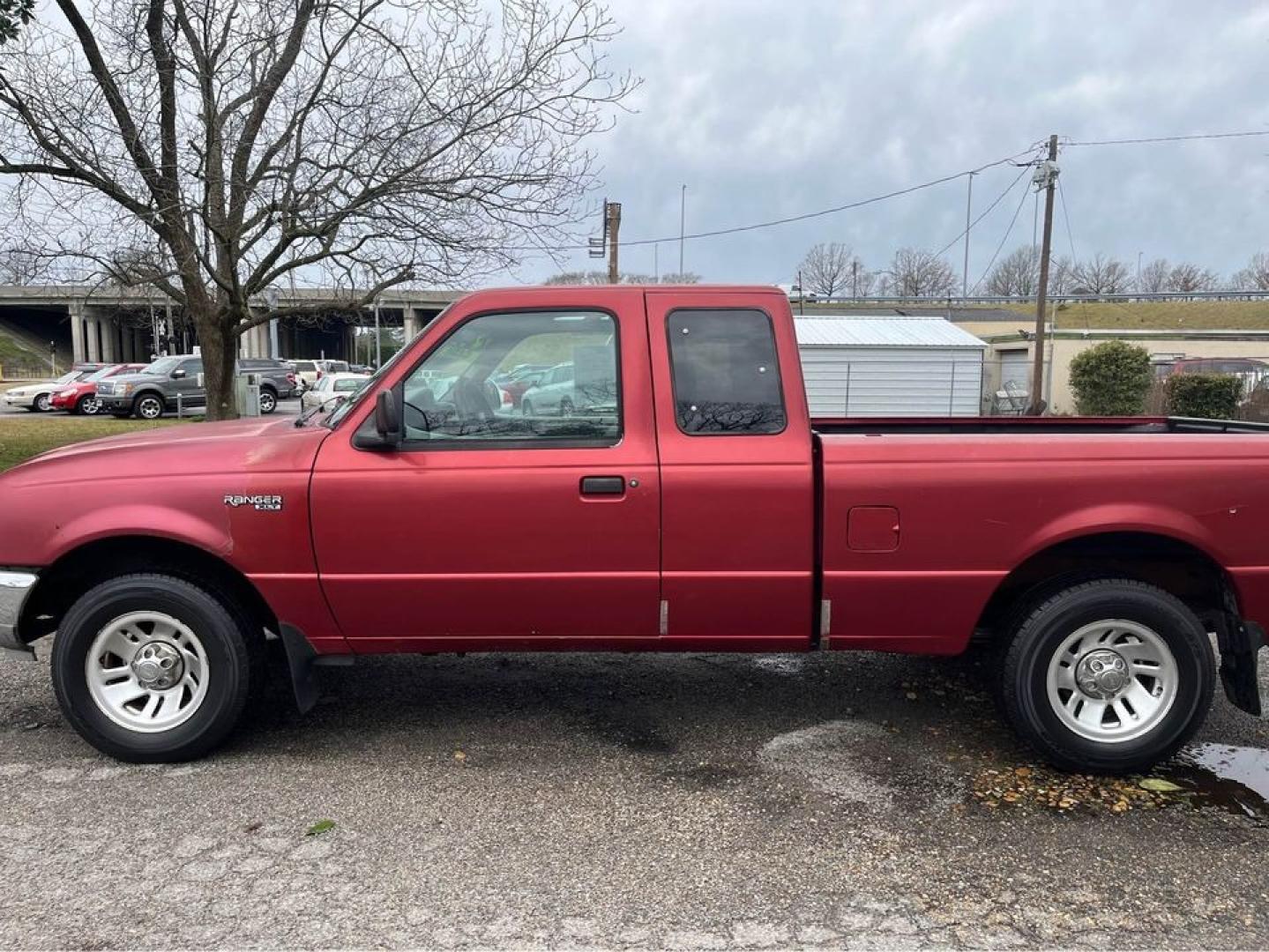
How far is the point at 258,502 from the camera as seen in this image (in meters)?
3.63

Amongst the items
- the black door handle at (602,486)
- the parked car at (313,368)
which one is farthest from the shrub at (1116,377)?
the parked car at (313,368)

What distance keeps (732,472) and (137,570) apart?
2.50 metres

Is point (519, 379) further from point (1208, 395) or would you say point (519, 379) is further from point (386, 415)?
point (1208, 395)

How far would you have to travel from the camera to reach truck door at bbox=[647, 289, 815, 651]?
3.61 metres

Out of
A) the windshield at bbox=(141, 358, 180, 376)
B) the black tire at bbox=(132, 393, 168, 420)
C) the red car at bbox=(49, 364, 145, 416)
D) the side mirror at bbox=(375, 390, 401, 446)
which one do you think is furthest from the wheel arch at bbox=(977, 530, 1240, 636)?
the red car at bbox=(49, 364, 145, 416)

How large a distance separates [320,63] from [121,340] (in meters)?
83.3

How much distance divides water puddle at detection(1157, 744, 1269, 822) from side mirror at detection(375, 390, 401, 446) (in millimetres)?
3424

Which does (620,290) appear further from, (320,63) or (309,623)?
(320,63)

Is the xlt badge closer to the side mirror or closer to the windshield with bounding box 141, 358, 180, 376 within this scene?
the side mirror

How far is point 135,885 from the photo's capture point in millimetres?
2926

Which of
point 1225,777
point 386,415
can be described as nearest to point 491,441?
point 386,415

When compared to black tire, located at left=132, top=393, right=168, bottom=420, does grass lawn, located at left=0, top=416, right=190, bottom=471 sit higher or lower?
lower

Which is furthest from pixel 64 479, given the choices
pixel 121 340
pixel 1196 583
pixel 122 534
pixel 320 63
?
pixel 121 340

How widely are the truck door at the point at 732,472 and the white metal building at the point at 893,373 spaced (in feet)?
70.5
